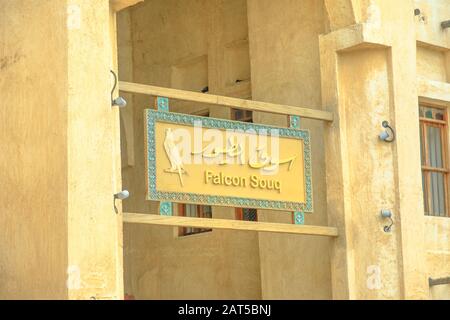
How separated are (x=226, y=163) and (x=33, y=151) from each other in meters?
2.66

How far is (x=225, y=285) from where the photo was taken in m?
17.6

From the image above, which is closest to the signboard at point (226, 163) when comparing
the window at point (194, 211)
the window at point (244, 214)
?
the window at point (244, 214)

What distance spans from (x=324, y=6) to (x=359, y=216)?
9.12 feet

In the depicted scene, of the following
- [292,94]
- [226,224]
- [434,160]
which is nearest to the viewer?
[226,224]

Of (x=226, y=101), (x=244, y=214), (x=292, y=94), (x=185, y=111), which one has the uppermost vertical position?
(x=185, y=111)

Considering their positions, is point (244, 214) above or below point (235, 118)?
below

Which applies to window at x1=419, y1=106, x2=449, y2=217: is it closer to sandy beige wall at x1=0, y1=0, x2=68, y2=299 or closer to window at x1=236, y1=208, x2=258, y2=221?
window at x1=236, y1=208, x2=258, y2=221

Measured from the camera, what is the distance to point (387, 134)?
50.3 ft

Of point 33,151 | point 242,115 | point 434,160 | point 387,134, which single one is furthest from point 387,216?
point 33,151

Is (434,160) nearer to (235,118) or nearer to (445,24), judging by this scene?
(445,24)

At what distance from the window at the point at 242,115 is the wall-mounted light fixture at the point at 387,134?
2.56m

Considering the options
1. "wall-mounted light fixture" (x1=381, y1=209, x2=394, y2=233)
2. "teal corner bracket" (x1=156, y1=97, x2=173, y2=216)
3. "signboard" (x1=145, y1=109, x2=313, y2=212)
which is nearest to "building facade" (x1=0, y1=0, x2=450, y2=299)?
"wall-mounted light fixture" (x1=381, y1=209, x2=394, y2=233)

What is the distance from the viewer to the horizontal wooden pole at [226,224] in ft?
44.0

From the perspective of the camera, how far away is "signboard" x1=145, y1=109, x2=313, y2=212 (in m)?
13.7
